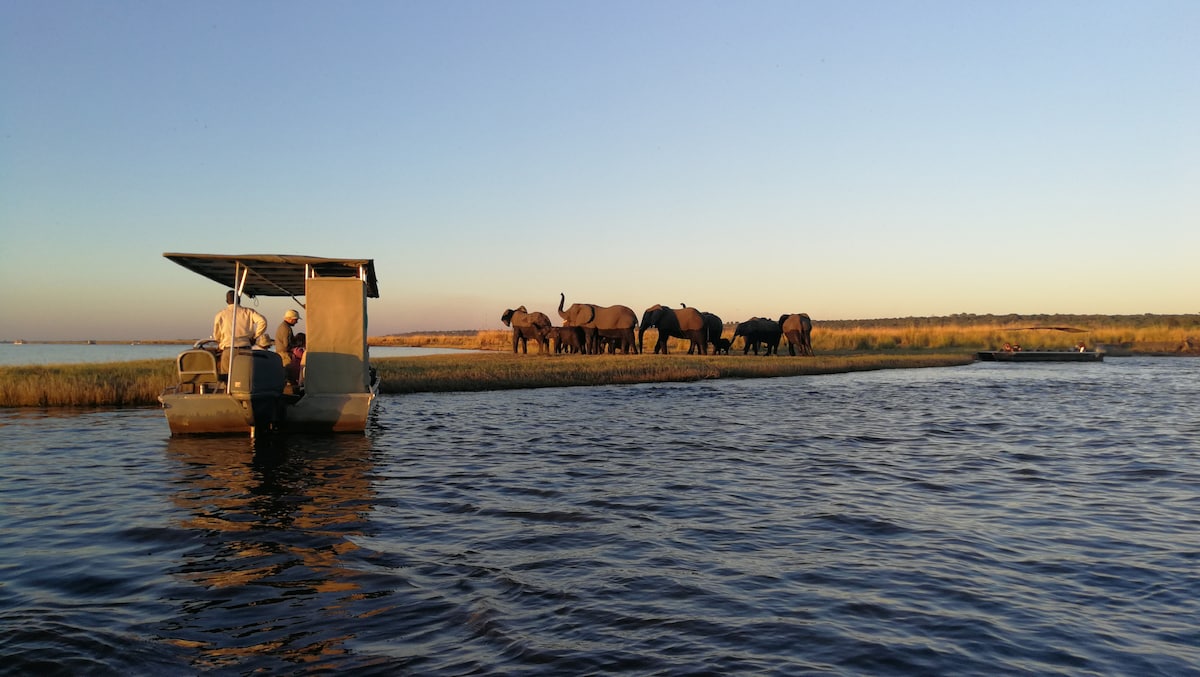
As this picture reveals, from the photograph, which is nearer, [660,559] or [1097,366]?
[660,559]

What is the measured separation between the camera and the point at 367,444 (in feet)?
48.2

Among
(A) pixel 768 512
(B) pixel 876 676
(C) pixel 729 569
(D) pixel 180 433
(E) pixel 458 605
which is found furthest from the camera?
(D) pixel 180 433

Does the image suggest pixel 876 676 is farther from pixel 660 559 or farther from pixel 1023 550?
pixel 1023 550

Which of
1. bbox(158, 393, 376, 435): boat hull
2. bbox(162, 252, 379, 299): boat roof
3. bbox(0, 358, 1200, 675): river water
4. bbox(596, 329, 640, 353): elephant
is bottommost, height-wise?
bbox(0, 358, 1200, 675): river water

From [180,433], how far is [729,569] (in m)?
11.8

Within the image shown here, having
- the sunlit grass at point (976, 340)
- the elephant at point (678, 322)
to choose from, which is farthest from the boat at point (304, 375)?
the sunlit grass at point (976, 340)

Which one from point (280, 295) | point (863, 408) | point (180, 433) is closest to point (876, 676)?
point (180, 433)

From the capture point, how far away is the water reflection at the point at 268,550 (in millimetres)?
5367

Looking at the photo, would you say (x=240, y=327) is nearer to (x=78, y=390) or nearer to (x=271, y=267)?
(x=271, y=267)

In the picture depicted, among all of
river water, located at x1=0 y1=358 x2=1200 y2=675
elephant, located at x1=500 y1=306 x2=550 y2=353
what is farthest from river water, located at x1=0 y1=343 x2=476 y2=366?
river water, located at x1=0 y1=358 x2=1200 y2=675

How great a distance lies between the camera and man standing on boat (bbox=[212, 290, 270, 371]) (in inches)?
559

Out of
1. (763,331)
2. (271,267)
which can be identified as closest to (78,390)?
(271,267)

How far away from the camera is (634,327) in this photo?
152 ft

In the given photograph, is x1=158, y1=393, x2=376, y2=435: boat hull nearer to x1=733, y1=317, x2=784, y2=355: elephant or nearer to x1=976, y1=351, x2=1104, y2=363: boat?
x1=733, y1=317, x2=784, y2=355: elephant
